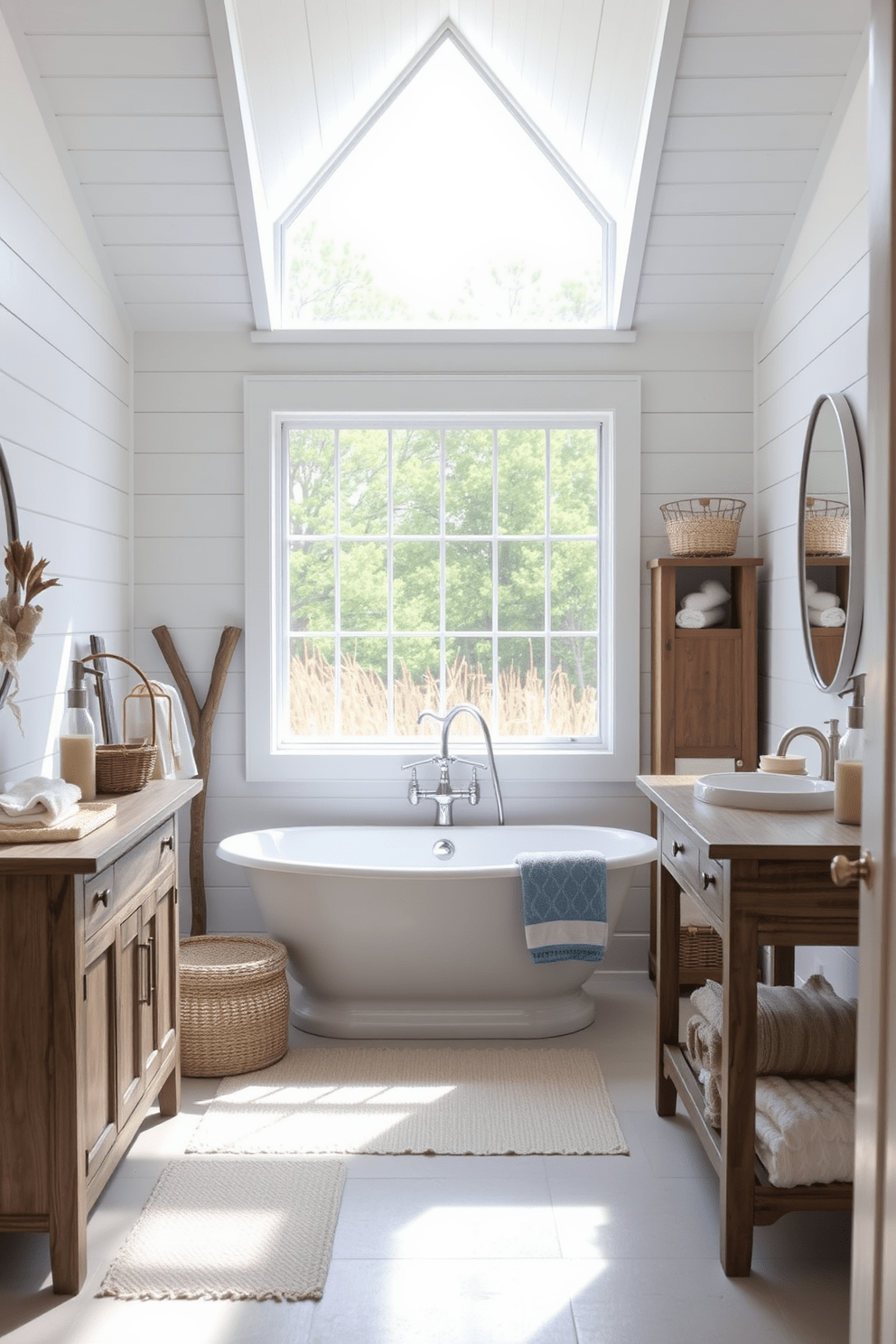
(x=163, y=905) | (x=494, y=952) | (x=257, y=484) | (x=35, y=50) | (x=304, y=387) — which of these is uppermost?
(x=35, y=50)

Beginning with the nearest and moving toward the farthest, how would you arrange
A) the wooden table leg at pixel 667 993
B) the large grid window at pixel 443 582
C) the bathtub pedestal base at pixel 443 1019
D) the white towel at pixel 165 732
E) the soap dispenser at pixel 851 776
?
the soap dispenser at pixel 851 776 < the wooden table leg at pixel 667 993 < the white towel at pixel 165 732 < the bathtub pedestal base at pixel 443 1019 < the large grid window at pixel 443 582

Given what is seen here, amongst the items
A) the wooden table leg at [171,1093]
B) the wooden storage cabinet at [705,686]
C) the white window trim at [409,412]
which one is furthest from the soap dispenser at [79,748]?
the wooden storage cabinet at [705,686]

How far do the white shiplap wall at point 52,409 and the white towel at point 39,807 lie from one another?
637mm

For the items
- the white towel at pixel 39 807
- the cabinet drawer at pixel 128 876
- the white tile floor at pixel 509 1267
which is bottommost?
the white tile floor at pixel 509 1267

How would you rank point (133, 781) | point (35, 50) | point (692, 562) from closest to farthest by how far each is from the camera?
point (133, 781)
point (35, 50)
point (692, 562)

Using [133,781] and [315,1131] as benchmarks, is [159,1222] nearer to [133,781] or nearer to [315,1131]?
[315,1131]

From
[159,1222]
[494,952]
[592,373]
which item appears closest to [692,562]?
[592,373]

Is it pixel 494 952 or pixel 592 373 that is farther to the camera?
pixel 592 373

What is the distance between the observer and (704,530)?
4.12m

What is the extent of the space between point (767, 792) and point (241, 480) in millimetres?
2575

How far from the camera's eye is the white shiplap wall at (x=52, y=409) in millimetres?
3078

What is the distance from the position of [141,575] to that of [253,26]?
1.93m

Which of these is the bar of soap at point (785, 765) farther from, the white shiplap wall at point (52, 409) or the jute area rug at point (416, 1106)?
the white shiplap wall at point (52, 409)

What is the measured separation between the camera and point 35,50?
325 cm
